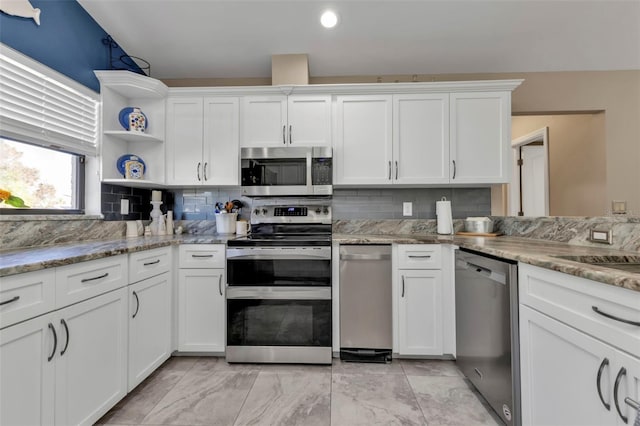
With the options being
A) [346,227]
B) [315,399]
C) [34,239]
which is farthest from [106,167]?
[315,399]

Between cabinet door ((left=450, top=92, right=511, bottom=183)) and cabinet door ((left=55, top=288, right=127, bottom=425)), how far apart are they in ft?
8.53

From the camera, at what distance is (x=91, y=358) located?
4.35 feet

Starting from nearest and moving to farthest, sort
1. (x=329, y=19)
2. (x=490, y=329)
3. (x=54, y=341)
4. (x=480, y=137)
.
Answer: (x=54, y=341) → (x=490, y=329) → (x=329, y=19) → (x=480, y=137)

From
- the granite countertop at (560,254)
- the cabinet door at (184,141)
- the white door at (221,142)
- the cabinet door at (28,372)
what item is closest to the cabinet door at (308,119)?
the white door at (221,142)

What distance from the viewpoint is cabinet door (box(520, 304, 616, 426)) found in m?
0.88

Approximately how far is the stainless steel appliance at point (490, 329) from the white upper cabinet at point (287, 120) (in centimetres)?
151

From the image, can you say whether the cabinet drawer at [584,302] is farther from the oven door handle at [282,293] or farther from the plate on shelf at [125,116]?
the plate on shelf at [125,116]

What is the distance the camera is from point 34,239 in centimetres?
167

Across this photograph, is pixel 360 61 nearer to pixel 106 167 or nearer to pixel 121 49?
pixel 121 49

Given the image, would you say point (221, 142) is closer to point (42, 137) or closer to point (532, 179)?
point (42, 137)

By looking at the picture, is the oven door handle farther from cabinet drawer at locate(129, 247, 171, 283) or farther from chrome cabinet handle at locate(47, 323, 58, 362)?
chrome cabinet handle at locate(47, 323, 58, 362)

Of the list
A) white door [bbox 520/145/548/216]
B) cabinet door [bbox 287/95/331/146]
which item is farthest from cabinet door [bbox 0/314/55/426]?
white door [bbox 520/145/548/216]

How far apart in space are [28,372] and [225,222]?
1.60m

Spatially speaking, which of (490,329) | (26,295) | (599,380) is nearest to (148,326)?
(26,295)
